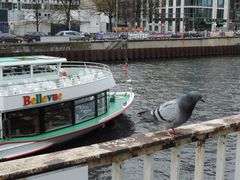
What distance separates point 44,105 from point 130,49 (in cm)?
4429

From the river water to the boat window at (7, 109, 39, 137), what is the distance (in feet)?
8.20

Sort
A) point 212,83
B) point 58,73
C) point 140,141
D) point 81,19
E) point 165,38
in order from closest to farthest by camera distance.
Answer: point 140,141 < point 58,73 < point 212,83 < point 165,38 < point 81,19

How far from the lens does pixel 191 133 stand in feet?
10.5

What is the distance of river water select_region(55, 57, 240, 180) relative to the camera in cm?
1465

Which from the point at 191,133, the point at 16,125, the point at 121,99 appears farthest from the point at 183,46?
the point at 191,133

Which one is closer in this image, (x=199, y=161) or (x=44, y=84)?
(x=199, y=161)

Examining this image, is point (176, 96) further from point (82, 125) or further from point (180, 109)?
point (180, 109)

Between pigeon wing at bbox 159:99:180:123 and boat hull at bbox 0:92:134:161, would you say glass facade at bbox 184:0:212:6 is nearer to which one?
boat hull at bbox 0:92:134:161

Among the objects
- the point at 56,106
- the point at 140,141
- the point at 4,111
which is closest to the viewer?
the point at 140,141

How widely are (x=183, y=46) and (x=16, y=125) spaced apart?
171ft

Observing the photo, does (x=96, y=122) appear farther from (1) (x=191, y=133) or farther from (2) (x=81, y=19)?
(2) (x=81, y=19)

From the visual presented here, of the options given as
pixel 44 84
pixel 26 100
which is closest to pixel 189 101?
pixel 26 100

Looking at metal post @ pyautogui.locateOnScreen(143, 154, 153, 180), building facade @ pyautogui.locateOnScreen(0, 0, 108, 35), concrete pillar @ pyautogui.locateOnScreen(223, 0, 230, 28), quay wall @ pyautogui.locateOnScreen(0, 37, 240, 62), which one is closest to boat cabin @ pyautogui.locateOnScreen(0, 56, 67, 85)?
metal post @ pyautogui.locateOnScreen(143, 154, 153, 180)

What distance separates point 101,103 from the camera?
19.0 meters
